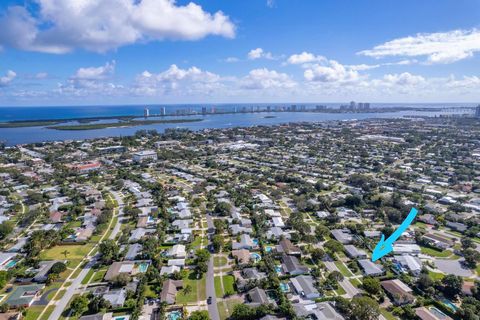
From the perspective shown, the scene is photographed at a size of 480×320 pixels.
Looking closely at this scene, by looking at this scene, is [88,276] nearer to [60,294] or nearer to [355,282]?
[60,294]

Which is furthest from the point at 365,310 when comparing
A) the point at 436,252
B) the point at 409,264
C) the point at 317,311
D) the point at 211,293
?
the point at 436,252

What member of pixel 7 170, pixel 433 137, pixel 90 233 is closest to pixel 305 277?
pixel 90 233

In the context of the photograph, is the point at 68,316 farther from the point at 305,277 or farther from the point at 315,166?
the point at 315,166

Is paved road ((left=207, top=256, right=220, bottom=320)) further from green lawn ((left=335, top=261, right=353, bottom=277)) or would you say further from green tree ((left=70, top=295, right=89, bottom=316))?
green lawn ((left=335, top=261, right=353, bottom=277))

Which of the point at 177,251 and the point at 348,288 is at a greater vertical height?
the point at 177,251

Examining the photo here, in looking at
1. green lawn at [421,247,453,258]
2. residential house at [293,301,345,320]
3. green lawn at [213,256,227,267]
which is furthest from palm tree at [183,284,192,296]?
green lawn at [421,247,453,258]

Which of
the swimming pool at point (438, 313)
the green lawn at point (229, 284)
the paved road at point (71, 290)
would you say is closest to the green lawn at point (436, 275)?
the swimming pool at point (438, 313)
